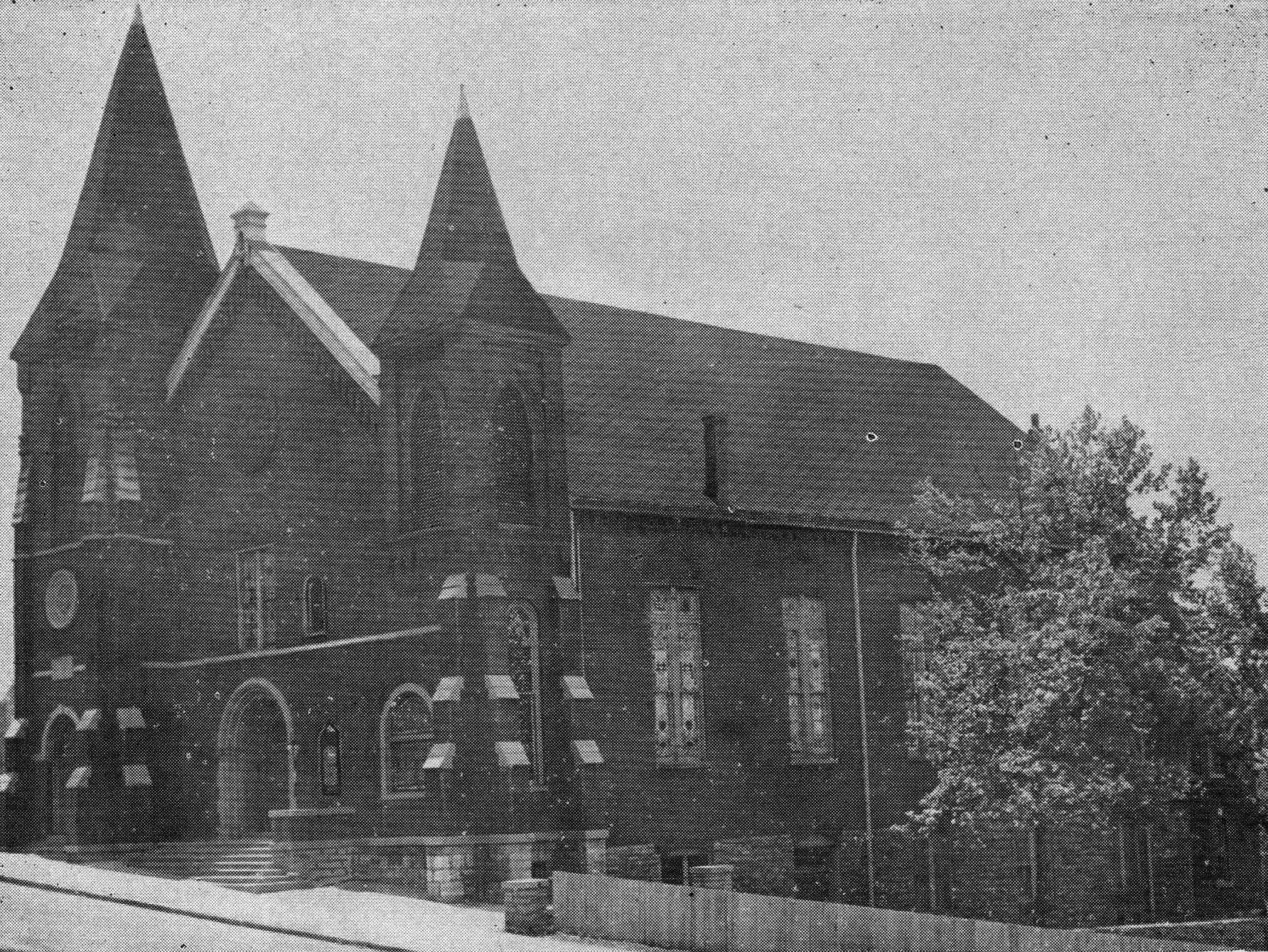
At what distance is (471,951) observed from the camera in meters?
26.0

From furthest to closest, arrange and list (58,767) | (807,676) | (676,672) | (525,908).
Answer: (58,767), (807,676), (676,672), (525,908)

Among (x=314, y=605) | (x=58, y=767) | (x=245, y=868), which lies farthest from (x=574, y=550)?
(x=58, y=767)

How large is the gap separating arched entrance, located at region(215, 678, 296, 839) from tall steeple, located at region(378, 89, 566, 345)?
29.5 ft

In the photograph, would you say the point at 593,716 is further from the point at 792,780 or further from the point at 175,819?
the point at 175,819

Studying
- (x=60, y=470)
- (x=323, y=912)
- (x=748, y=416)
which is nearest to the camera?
(x=323, y=912)

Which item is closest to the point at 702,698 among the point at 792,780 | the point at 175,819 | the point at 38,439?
the point at 792,780

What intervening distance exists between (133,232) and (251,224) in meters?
5.97

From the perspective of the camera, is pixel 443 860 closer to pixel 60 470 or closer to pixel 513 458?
pixel 513 458

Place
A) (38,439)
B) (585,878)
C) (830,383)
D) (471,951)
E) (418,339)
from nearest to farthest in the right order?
(471,951), (585,878), (418,339), (38,439), (830,383)

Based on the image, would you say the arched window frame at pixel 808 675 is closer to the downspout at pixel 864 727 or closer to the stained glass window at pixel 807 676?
the stained glass window at pixel 807 676

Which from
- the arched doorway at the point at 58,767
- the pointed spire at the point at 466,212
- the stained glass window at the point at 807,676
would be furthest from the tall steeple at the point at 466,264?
the arched doorway at the point at 58,767

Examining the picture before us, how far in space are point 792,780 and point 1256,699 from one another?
32.5ft

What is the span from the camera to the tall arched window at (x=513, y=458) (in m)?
35.5

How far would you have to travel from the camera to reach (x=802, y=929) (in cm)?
2684
